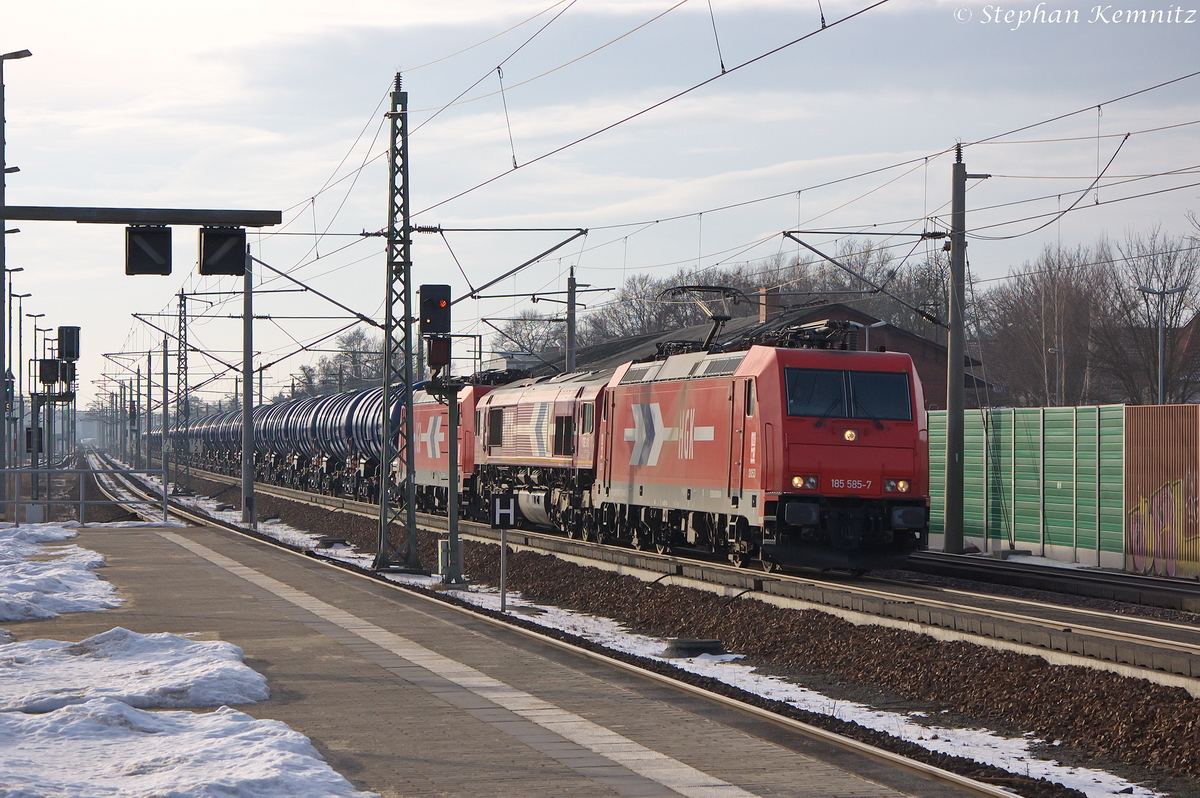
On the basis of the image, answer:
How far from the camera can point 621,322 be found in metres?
98.4

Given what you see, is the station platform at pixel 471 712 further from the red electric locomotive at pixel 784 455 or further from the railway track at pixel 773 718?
the red electric locomotive at pixel 784 455

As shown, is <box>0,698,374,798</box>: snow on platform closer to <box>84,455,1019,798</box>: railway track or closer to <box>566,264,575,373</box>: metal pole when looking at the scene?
<box>84,455,1019,798</box>: railway track

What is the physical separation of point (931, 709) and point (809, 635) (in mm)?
3103

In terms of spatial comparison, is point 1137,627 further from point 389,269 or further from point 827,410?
point 389,269

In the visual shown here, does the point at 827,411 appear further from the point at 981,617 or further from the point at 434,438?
the point at 434,438

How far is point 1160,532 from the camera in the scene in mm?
22438

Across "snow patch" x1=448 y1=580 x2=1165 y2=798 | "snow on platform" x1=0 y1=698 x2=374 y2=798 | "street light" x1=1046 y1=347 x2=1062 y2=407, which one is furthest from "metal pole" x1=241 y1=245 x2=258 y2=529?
"street light" x1=1046 y1=347 x2=1062 y2=407

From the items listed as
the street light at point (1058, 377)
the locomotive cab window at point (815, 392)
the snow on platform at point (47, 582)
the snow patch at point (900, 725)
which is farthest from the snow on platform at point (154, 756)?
the street light at point (1058, 377)

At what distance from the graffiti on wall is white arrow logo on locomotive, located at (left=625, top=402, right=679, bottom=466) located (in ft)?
27.6

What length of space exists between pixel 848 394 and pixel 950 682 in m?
7.35

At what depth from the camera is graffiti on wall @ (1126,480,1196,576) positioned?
71.9 feet

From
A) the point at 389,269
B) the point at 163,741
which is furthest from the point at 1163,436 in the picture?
the point at 163,741

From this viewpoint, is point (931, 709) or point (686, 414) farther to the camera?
point (686, 414)

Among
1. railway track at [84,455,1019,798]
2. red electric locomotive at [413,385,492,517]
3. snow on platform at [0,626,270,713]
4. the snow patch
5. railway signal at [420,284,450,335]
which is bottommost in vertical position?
the snow patch
